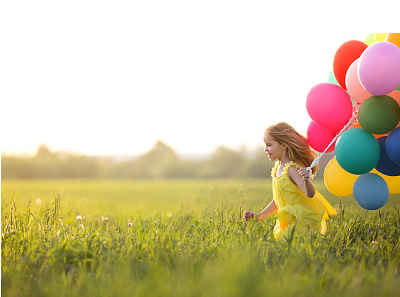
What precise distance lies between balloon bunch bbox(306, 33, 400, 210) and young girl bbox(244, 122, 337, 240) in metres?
0.20

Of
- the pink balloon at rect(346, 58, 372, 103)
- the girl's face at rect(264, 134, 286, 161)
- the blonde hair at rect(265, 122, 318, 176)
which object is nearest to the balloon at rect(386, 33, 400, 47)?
the pink balloon at rect(346, 58, 372, 103)

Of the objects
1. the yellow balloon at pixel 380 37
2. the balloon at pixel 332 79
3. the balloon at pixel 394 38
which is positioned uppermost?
the yellow balloon at pixel 380 37

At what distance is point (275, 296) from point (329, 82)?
7.25 feet

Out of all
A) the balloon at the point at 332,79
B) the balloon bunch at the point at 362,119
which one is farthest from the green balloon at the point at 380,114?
the balloon at the point at 332,79

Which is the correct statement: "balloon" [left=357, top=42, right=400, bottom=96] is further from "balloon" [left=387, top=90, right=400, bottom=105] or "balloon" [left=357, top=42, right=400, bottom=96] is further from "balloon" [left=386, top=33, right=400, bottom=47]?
"balloon" [left=386, top=33, right=400, bottom=47]

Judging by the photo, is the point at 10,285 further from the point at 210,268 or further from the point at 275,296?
the point at 275,296

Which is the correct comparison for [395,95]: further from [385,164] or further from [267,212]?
[267,212]

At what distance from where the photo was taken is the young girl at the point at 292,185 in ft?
10.0

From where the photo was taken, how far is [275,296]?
187cm

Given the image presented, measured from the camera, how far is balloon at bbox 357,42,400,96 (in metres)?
2.74

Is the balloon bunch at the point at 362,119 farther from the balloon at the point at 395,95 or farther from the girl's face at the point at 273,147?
the girl's face at the point at 273,147

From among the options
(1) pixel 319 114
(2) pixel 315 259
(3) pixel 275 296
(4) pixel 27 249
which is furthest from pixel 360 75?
(4) pixel 27 249

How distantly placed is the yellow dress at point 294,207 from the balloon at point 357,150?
15.2 inches

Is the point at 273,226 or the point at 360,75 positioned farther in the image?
the point at 273,226
